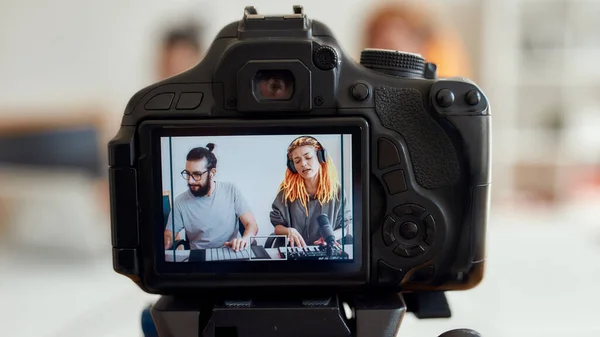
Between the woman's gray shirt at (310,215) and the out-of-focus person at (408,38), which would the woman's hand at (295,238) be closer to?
the woman's gray shirt at (310,215)

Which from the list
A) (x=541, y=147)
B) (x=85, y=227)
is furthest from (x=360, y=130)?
(x=541, y=147)

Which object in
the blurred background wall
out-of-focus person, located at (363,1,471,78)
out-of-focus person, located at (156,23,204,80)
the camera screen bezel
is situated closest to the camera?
the camera screen bezel

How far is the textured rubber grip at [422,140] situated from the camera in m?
0.45

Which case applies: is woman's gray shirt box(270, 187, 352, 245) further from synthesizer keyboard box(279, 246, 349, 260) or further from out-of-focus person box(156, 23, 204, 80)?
out-of-focus person box(156, 23, 204, 80)

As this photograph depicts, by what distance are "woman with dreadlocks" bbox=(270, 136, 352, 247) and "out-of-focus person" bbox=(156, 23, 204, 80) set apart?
111cm

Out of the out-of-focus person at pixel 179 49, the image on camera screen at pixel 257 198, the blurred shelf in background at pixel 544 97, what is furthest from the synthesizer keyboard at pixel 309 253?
the blurred shelf in background at pixel 544 97

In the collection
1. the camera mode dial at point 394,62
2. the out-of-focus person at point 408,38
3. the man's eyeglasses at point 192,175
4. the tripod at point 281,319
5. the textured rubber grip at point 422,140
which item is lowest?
the tripod at point 281,319

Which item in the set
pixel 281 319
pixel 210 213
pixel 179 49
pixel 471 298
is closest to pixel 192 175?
pixel 210 213

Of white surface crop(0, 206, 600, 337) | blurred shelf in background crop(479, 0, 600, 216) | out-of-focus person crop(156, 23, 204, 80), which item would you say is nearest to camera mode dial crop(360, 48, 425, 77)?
white surface crop(0, 206, 600, 337)

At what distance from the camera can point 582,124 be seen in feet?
7.14

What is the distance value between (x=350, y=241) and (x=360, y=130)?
0.30ft

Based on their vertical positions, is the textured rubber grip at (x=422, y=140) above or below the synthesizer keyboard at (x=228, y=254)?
above

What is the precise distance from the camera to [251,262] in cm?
45

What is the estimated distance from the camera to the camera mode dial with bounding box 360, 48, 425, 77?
0.47 meters
